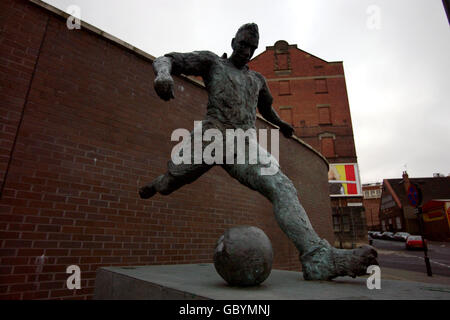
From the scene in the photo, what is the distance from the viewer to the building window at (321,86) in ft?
77.3

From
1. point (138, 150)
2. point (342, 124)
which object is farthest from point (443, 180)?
point (138, 150)

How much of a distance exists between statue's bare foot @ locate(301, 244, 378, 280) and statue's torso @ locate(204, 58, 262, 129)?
1.26 metres

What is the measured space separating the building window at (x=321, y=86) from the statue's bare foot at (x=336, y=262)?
2391 cm

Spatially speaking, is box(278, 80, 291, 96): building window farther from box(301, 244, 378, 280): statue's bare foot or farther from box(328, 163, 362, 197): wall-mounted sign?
box(301, 244, 378, 280): statue's bare foot

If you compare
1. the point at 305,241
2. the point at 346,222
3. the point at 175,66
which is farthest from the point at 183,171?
the point at 346,222

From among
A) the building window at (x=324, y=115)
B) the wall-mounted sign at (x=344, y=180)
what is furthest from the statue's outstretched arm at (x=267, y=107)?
the building window at (x=324, y=115)

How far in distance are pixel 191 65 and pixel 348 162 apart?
21.5m

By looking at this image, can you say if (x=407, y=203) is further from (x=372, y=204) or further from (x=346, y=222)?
(x=346, y=222)

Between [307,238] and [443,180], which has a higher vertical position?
[443,180]

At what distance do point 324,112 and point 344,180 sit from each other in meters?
6.17

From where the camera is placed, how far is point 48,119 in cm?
338

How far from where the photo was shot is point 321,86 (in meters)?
23.7
